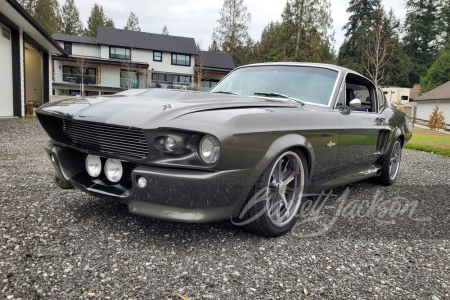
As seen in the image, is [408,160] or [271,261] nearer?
[271,261]

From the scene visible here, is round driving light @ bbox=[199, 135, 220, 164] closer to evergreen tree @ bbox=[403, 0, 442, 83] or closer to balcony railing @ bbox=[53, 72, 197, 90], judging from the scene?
balcony railing @ bbox=[53, 72, 197, 90]

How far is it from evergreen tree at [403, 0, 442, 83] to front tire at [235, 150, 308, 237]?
59.0 metres

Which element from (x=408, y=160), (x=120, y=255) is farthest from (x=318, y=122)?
(x=408, y=160)

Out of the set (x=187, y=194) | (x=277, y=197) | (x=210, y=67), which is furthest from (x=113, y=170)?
(x=210, y=67)

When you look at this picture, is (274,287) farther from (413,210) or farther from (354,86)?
(354,86)

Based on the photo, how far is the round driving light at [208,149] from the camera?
6.95 ft

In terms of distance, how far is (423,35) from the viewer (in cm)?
5409

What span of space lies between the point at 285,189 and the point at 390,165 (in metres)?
2.64

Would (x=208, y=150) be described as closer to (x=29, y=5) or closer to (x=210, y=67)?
(x=210, y=67)

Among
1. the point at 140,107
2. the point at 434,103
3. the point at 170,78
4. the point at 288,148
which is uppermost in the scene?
the point at 170,78

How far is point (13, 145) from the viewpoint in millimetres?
6922

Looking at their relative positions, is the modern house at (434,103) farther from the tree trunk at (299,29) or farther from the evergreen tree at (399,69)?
the evergreen tree at (399,69)

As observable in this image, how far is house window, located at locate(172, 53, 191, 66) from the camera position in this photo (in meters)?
38.4

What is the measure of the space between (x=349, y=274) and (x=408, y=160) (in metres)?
6.18
